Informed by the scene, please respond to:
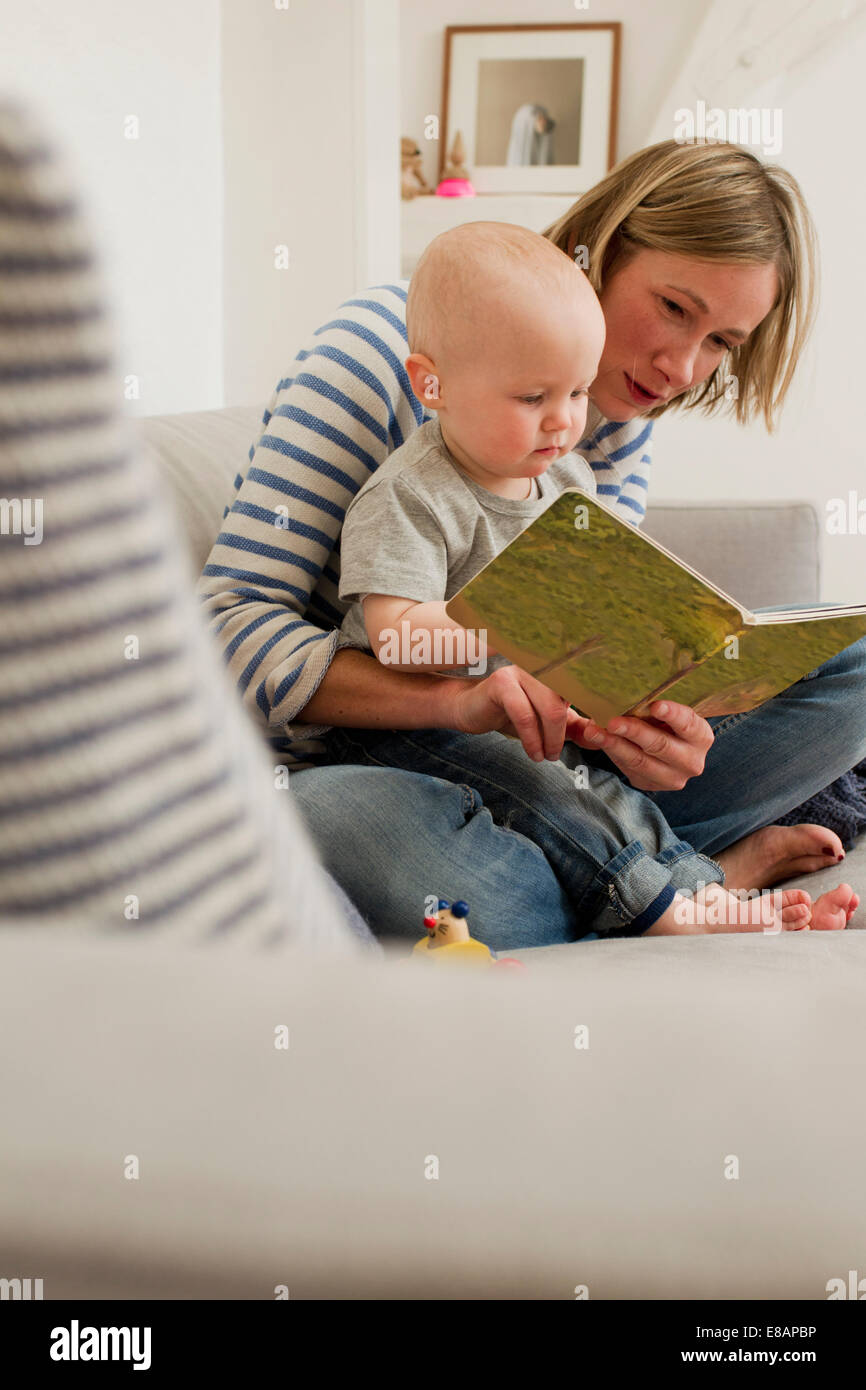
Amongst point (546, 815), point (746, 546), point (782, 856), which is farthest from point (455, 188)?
point (546, 815)

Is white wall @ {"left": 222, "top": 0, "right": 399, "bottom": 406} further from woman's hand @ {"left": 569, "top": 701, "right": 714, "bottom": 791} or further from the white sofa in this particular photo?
the white sofa

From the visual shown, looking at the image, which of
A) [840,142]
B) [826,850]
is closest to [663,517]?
[826,850]

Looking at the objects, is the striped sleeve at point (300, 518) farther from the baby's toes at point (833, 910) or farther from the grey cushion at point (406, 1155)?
the grey cushion at point (406, 1155)

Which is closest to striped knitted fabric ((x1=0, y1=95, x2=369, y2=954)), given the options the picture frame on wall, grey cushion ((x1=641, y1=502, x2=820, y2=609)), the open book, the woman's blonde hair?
the open book

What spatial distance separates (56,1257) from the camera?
313 mm

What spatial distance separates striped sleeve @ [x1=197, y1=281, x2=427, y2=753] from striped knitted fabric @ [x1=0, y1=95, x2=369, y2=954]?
0.67 m

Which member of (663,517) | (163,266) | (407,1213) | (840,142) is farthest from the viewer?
(840,142)

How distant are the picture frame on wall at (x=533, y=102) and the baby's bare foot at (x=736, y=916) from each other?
11.3 ft

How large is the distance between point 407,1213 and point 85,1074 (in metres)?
0.09

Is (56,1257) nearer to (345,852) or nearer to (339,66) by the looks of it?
(345,852)

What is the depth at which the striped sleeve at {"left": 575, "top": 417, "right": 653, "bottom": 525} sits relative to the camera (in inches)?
53.7

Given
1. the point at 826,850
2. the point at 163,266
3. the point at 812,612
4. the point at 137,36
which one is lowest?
the point at 826,850

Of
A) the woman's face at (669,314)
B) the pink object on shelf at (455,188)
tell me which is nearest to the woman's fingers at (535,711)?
the woman's face at (669,314)
